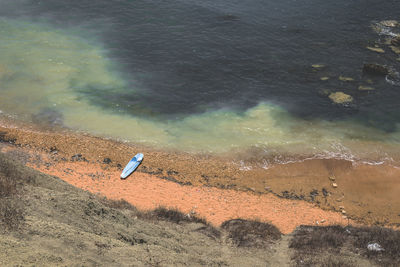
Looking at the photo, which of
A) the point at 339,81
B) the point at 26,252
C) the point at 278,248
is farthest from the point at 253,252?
the point at 339,81

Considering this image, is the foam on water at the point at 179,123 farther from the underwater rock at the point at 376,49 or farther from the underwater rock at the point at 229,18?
the underwater rock at the point at 229,18

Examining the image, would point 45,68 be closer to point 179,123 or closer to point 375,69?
point 179,123

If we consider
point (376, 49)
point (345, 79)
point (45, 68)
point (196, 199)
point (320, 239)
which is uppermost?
point (376, 49)

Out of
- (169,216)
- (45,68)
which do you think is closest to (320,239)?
(169,216)

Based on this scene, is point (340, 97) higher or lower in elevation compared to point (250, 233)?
higher

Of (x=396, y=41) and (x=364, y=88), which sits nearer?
(x=364, y=88)

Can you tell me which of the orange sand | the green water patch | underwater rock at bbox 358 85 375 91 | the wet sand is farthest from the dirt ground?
underwater rock at bbox 358 85 375 91

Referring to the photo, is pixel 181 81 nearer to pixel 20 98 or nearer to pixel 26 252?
pixel 20 98
